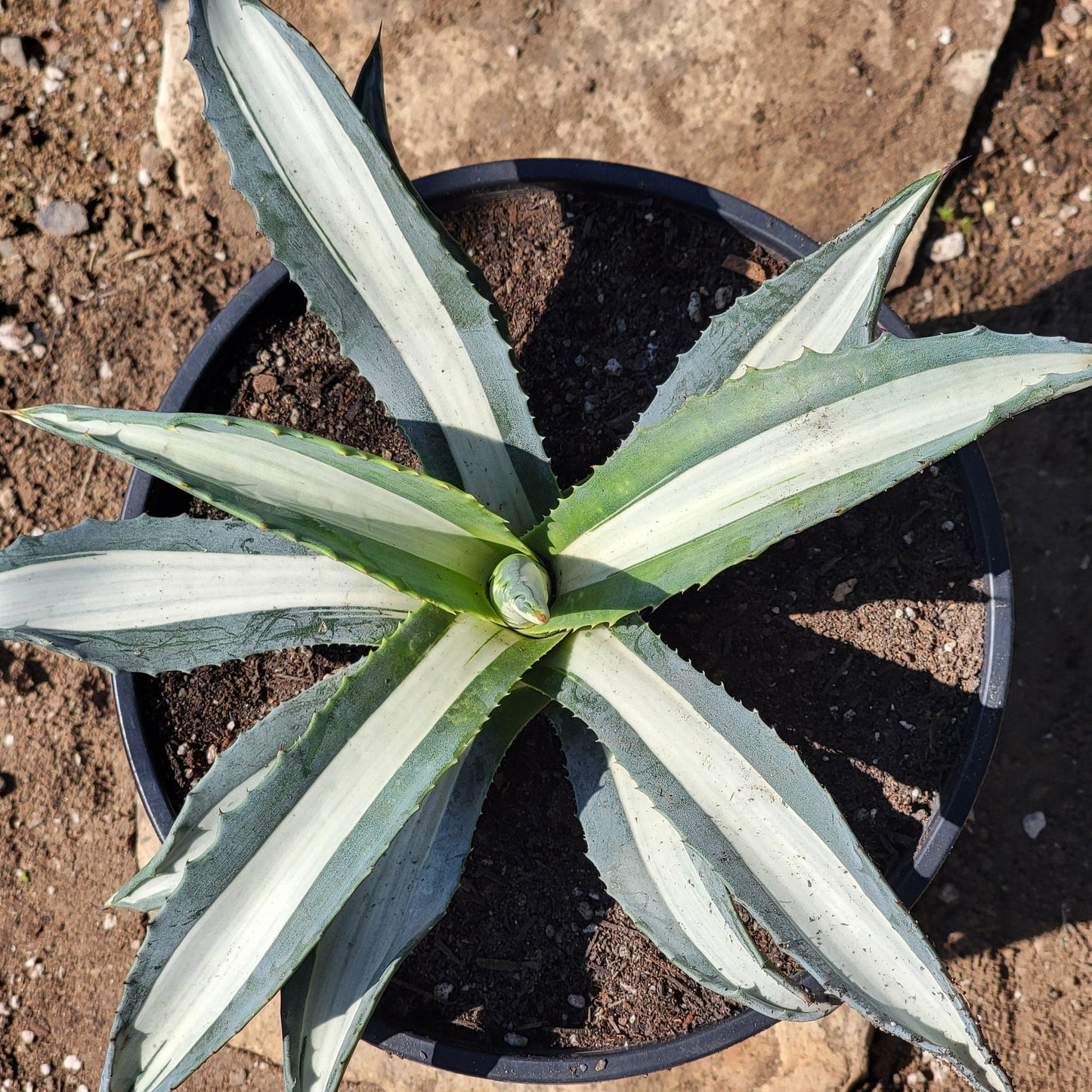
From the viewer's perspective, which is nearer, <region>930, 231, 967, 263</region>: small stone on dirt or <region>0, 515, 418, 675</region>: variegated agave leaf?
<region>0, 515, 418, 675</region>: variegated agave leaf

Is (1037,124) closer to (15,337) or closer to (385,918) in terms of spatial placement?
(385,918)

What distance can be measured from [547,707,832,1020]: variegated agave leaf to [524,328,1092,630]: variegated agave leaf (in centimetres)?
28

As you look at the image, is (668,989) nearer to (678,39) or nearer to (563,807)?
(563,807)

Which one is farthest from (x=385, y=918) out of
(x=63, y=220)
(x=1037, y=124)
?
(x=1037, y=124)

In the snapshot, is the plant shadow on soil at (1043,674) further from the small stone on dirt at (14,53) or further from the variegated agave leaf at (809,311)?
the small stone on dirt at (14,53)

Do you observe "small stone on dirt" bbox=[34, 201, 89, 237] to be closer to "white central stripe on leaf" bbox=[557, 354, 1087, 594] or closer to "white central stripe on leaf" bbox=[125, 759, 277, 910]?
"white central stripe on leaf" bbox=[125, 759, 277, 910]

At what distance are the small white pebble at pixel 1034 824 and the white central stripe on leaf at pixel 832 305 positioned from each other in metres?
1.32

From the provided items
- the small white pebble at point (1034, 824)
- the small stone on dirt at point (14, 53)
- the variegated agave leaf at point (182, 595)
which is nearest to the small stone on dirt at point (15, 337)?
the small stone on dirt at point (14, 53)

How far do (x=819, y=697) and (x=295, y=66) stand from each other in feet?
3.67

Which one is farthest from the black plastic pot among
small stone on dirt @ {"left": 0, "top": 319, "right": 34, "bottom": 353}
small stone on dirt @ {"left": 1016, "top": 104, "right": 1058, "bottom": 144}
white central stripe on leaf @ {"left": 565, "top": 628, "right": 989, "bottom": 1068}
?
small stone on dirt @ {"left": 1016, "top": 104, "right": 1058, "bottom": 144}

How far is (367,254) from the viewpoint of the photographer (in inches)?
43.6

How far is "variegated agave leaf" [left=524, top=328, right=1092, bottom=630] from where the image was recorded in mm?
835

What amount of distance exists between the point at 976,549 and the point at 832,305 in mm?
558

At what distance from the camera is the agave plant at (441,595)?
856mm
